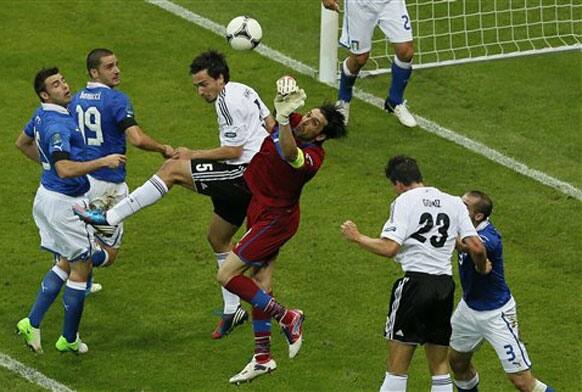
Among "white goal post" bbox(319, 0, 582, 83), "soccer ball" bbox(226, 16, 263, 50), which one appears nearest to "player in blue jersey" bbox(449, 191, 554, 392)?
"soccer ball" bbox(226, 16, 263, 50)

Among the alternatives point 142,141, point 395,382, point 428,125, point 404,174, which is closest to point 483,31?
point 428,125

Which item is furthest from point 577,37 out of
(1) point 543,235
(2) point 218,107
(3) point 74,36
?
(2) point 218,107

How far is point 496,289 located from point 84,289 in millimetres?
3591

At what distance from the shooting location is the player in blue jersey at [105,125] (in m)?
13.0

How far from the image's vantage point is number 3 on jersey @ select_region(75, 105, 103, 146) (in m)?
13.0

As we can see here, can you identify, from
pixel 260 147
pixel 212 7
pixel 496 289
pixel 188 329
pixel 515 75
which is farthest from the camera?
pixel 212 7

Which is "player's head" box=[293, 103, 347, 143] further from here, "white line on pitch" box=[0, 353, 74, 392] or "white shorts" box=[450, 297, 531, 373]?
"white line on pitch" box=[0, 353, 74, 392]

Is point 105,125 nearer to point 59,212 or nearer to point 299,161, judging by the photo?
point 59,212

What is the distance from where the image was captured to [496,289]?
11773mm

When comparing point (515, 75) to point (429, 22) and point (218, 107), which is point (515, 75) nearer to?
point (429, 22)

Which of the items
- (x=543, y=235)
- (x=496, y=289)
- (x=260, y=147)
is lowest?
(x=543, y=235)

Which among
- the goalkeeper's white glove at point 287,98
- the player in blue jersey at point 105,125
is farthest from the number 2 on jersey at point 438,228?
the player in blue jersey at point 105,125

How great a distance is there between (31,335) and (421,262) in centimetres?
374

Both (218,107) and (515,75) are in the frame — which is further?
(515,75)
